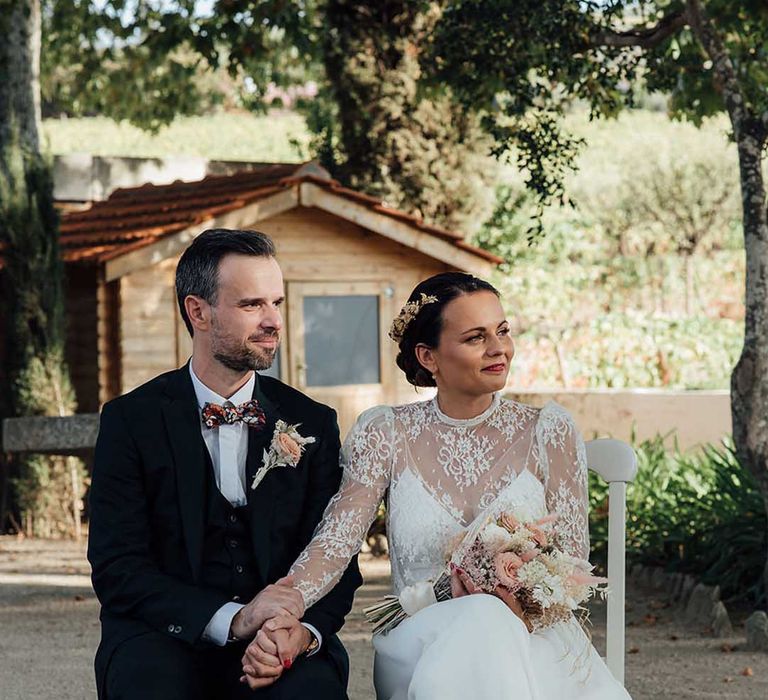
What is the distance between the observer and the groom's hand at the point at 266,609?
3215 millimetres

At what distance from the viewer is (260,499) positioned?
343 centimetres

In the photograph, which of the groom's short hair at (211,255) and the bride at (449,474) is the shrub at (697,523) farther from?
the groom's short hair at (211,255)

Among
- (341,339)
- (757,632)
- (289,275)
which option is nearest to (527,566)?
(757,632)

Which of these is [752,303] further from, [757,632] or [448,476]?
[448,476]

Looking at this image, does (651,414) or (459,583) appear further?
(651,414)

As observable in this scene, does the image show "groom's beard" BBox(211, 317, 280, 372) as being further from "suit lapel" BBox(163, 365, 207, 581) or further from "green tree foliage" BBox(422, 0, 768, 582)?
"green tree foliage" BBox(422, 0, 768, 582)

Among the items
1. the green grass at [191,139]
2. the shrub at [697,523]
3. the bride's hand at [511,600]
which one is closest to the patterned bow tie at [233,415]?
the bride's hand at [511,600]

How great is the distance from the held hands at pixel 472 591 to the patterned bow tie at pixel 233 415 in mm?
633

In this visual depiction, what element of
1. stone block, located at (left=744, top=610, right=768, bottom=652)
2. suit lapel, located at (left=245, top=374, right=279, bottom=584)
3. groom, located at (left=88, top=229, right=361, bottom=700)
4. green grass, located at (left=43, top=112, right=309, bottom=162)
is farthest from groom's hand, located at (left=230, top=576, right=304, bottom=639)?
green grass, located at (left=43, top=112, right=309, bottom=162)

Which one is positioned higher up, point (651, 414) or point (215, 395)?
point (215, 395)

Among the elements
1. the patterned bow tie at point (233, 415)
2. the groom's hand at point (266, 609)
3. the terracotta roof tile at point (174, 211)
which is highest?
the terracotta roof tile at point (174, 211)

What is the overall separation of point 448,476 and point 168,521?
2.53 ft

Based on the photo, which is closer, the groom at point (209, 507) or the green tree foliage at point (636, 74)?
the groom at point (209, 507)

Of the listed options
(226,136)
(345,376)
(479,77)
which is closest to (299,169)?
(345,376)
